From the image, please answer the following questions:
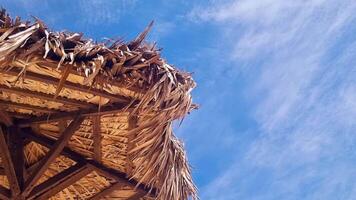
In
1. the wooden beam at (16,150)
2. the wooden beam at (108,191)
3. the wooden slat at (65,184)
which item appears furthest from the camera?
the wooden beam at (108,191)

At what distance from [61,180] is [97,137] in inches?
14.9

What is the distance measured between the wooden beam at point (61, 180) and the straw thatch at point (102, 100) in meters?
0.09

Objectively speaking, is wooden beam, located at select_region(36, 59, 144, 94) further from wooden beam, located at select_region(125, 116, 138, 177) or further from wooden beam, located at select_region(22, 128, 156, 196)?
wooden beam, located at select_region(22, 128, 156, 196)

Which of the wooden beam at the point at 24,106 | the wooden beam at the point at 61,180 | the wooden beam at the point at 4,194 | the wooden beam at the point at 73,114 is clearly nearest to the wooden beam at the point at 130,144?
the wooden beam at the point at 73,114

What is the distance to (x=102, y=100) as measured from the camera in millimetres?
3684

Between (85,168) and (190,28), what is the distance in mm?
5209

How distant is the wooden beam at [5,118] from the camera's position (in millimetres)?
4016

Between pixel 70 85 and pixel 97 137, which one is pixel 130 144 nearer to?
pixel 97 137

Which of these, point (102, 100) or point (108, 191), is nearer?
point (102, 100)

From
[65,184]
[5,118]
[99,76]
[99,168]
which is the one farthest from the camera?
[99,168]

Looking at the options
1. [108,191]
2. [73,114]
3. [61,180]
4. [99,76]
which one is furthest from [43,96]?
[108,191]

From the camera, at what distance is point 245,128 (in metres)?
11.1

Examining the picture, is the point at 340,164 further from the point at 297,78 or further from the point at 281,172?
the point at 297,78

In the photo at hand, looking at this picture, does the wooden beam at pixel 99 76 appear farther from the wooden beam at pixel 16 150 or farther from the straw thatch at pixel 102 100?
the wooden beam at pixel 16 150
